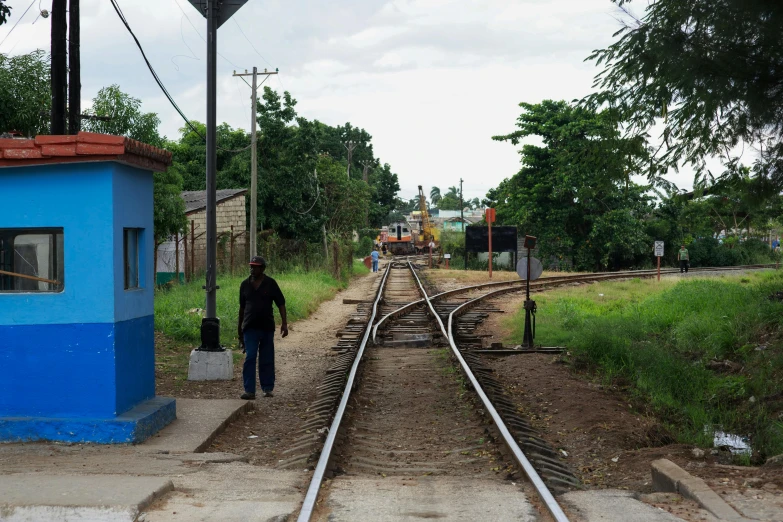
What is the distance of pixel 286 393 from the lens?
1151 centimetres

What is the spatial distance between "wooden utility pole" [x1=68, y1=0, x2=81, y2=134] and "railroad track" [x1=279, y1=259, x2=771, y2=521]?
225 inches

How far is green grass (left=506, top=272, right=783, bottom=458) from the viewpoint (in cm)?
1028

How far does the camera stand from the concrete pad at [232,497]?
5.41 m

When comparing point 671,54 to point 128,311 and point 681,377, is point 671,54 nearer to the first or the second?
point 681,377

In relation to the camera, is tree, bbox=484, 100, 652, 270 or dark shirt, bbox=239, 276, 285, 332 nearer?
dark shirt, bbox=239, 276, 285, 332

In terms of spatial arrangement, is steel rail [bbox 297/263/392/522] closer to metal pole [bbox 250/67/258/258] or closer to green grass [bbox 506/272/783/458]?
green grass [bbox 506/272/783/458]

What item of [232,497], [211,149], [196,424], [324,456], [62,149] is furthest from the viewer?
[211,149]

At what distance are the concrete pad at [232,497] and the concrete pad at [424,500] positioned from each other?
1.04ft

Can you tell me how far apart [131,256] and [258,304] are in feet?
7.27

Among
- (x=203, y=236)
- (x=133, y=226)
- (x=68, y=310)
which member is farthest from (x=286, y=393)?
(x=203, y=236)

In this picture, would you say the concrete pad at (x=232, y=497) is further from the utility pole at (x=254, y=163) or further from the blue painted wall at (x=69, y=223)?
the utility pole at (x=254, y=163)

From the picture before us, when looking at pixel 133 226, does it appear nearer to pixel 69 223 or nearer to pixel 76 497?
pixel 69 223

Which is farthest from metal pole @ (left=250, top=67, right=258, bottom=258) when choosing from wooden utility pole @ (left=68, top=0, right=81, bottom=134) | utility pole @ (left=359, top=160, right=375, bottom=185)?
utility pole @ (left=359, top=160, right=375, bottom=185)

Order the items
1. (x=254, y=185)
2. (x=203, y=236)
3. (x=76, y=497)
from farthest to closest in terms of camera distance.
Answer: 1. (x=203, y=236)
2. (x=254, y=185)
3. (x=76, y=497)
